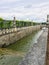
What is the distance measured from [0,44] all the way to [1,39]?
1.16 meters

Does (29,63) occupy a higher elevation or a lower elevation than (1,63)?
higher

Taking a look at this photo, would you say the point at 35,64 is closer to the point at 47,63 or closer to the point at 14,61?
the point at 47,63

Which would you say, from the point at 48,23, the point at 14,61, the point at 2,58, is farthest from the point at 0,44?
the point at 48,23

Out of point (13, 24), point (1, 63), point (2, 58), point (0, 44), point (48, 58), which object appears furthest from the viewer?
point (13, 24)

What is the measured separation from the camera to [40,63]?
6.37m

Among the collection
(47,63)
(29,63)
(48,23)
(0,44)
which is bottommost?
(0,44)

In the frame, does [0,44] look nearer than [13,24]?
Yes

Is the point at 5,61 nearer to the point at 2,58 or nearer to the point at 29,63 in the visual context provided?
the point at 2,58

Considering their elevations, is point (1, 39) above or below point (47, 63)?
below

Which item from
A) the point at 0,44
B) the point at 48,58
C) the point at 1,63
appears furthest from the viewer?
the point at 0,44

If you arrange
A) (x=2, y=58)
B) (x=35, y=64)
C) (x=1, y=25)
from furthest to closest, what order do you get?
(x=1, y=25) < (x=2, y=58) < (x=35, y=64)

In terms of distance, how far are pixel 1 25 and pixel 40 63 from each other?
831 inches

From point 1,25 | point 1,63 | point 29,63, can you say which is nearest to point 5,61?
point 1,63

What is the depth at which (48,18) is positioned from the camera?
4059 millimetres
